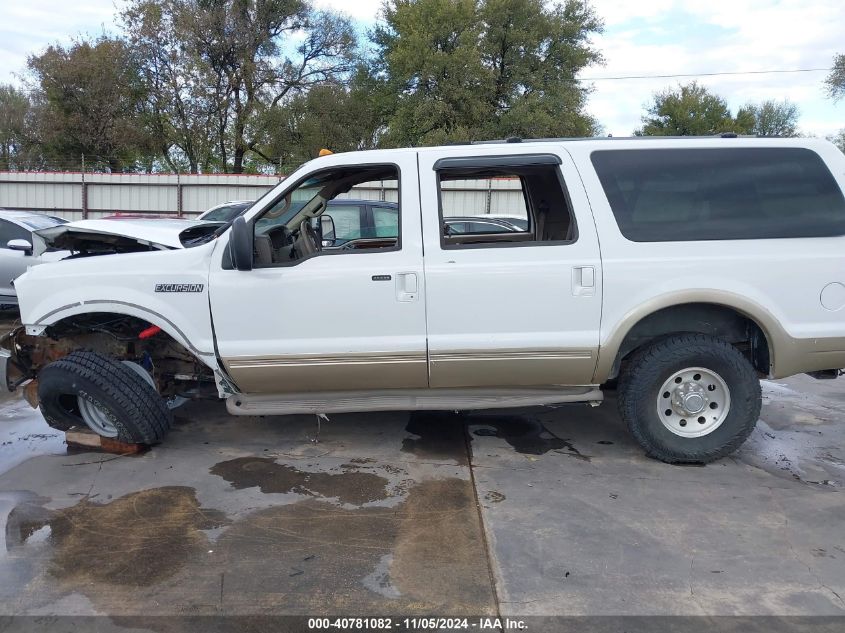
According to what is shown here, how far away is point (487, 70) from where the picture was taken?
2862 cm

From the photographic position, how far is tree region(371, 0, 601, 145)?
2844 cm

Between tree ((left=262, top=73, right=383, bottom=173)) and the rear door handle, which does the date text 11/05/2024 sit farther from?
tree ((left=262, top=73, right=383, bottom=173))

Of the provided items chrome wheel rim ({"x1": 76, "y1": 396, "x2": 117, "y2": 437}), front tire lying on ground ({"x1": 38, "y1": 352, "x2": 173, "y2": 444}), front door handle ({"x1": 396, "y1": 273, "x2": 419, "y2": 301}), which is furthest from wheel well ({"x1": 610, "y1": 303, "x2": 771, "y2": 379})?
chrome wheel rim ({"x1": 76, "y1": 396, "x2": 117, "y2": 437})

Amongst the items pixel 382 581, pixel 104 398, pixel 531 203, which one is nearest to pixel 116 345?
pixel 104 398

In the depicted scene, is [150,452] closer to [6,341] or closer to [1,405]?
[6,341]

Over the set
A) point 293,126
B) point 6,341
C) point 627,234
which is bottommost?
point 6,341

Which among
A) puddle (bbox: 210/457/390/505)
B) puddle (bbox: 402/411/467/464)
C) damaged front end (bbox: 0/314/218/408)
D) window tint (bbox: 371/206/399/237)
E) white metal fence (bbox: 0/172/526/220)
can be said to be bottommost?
puddle (bbox: 210/457/390/505)

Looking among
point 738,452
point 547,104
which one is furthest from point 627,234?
point 547,104

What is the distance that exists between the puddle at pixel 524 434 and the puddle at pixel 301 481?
1135 millimetres

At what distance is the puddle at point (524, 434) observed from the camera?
15.7 feet

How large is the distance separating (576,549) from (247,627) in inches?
63.6

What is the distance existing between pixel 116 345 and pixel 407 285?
215 cm

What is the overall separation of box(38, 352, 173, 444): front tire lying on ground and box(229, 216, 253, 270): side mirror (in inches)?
46.0

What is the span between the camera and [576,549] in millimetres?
3395
